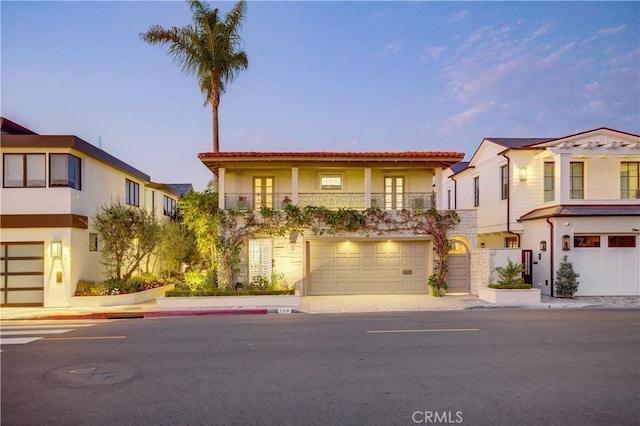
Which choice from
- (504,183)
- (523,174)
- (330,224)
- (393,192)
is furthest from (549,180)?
(330,224)

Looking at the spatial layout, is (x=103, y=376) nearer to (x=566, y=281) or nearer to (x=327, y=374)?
(x=327, y=374)

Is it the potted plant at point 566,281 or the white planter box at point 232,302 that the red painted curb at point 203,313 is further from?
the potted plant at point 566,281

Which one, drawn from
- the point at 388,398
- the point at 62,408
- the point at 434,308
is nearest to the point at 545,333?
the point at 434,308

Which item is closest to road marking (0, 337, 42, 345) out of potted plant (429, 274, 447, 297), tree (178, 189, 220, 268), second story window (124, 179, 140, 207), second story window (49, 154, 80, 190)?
second story window (49, 154, 80, 190)

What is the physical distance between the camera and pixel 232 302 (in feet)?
50.0

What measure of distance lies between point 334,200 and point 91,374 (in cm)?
1303

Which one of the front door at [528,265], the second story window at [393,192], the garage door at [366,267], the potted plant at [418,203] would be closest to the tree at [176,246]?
the garage door at [366,267]

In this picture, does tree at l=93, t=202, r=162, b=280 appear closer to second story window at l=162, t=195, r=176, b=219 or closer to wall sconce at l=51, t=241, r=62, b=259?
wall sconce at l=51, t=241, r=62, b=259

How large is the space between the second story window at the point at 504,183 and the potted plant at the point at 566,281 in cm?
498

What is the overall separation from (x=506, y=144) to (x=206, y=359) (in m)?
19.4

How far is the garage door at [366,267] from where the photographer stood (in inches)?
714

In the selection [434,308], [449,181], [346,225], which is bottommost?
[434,308]

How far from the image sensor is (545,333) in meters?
10.4

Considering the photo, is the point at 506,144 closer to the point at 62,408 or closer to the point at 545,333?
the point at 545,333
